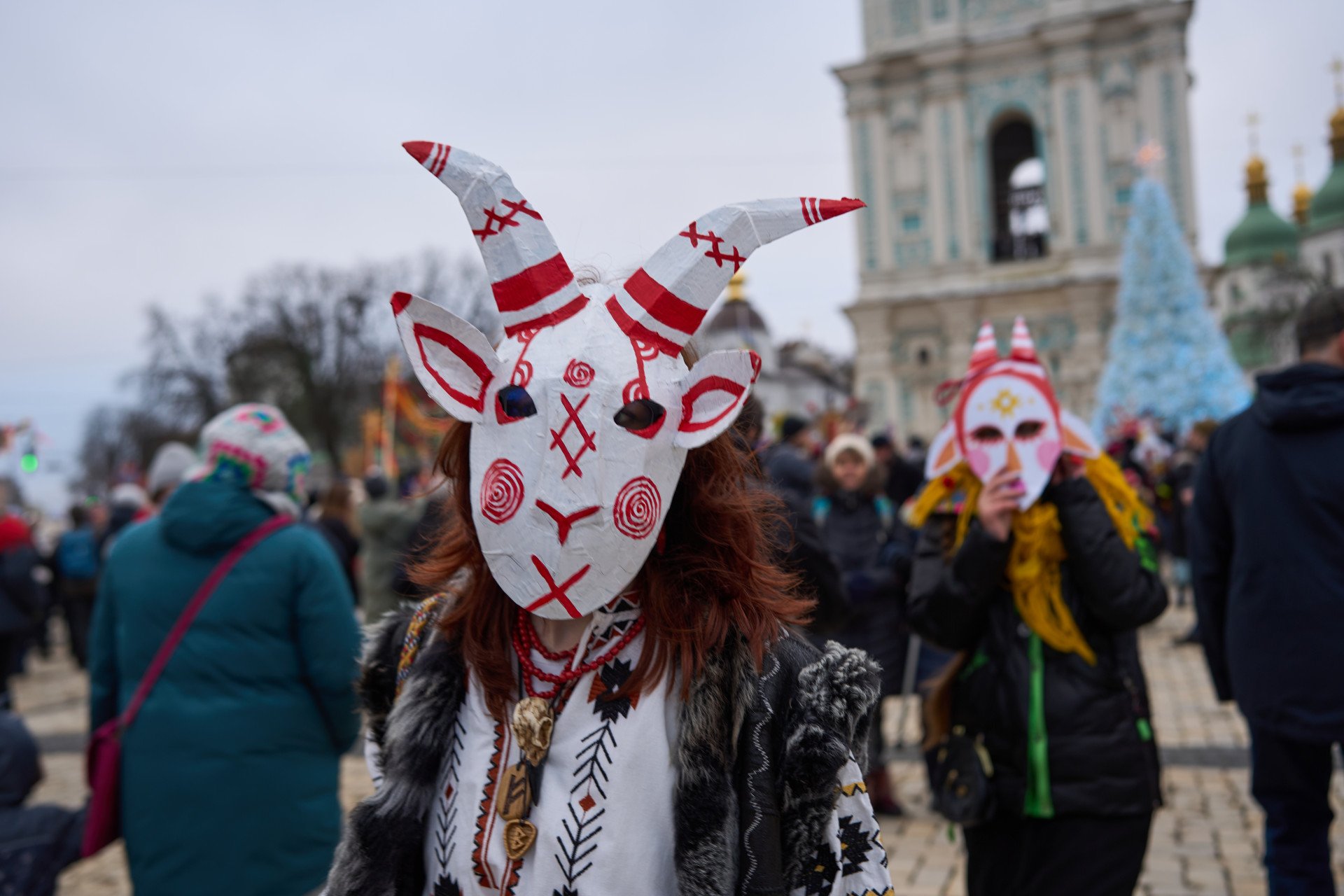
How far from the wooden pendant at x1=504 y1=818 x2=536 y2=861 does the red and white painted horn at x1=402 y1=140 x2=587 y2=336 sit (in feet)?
2.48

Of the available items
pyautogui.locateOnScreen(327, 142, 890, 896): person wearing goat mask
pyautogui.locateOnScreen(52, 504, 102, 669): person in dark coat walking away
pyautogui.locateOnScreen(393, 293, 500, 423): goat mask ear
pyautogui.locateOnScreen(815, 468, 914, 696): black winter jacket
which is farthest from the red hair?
pyautogui.locateOnScreen(52, 504, 102, 669): person in dark coat walking away

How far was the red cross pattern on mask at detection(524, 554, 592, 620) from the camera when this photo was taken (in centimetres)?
165

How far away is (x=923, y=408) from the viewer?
30250mm

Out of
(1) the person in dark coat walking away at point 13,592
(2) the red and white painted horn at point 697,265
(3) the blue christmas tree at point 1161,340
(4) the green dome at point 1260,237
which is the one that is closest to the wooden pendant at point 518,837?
(2) the red and white painted horn at point 697,265

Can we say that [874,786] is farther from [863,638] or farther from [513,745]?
[513,745]

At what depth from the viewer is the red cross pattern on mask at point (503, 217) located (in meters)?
1.71

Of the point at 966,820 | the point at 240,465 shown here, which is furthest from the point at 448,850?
the point at 240,465

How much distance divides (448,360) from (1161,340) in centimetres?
2192

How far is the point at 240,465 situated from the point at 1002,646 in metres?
2.36

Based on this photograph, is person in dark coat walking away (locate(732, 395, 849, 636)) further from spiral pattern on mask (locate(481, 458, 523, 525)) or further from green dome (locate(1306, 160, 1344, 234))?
green dome (locate(1306, 160, 1344, 234))

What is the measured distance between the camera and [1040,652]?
3.06 m

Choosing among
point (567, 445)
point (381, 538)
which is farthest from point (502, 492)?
point (381, 538)

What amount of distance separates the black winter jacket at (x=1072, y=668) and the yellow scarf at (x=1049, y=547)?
0.12 feet

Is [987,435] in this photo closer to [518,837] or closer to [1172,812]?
[518,837]
